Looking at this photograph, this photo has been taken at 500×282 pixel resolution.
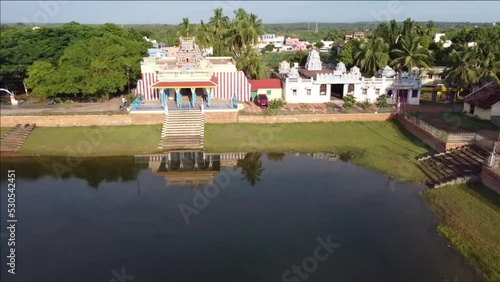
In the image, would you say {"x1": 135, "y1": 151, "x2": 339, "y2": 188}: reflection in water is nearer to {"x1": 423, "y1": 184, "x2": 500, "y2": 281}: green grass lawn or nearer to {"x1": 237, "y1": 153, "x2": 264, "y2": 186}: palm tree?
{"x1": 237, "y1": 153, "x2": 264, "y2": 186}: palm tree

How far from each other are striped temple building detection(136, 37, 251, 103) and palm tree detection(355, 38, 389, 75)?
1362cm

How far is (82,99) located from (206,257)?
26942 mm

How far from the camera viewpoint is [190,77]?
108 feet

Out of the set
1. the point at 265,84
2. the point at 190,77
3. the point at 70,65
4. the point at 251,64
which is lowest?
the point at 265,84

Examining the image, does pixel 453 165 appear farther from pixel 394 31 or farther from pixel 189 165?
pixel 394 31

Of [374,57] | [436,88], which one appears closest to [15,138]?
[374,57]

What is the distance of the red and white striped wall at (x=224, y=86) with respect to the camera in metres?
35.3

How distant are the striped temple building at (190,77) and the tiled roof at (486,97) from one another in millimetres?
18713

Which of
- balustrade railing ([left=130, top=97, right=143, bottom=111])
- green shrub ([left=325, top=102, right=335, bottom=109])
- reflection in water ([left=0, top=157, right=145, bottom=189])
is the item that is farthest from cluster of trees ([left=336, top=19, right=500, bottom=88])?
reflection in water ([left=0, top=157, right=145, bottom=189])

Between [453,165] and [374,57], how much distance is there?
20.3m

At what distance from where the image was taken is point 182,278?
13.8 metres

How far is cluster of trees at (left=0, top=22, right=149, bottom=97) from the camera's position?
1291 inches

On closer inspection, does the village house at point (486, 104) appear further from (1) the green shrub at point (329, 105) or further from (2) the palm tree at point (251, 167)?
(2) the palm tree at point (251, 167)

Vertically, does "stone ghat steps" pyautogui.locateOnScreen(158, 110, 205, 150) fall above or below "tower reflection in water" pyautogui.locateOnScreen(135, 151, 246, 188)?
above
